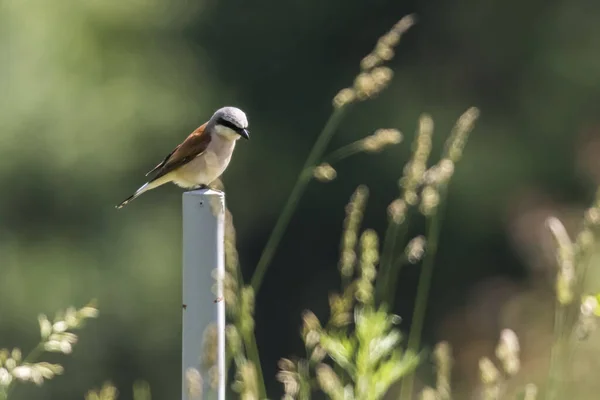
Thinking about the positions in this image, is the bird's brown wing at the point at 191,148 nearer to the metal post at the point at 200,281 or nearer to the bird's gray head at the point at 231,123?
the bird's gray head at the point at 231,123

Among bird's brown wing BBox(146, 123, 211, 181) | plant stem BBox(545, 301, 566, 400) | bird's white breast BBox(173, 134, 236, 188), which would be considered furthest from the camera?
bird's brown wing BBox(146, 123, 211, 181)

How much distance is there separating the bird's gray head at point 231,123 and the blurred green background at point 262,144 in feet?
24.3

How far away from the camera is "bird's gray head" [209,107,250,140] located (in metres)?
3.36

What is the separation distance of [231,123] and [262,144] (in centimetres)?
958

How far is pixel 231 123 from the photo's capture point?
3371mm

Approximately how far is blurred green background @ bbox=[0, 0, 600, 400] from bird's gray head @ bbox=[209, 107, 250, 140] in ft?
24.3

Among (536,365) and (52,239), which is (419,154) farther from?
Result: (52,239)

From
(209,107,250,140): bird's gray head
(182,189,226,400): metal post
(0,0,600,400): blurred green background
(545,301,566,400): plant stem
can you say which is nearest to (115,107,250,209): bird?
(209,107,250,140): bird's gray head

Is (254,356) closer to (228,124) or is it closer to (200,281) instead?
(200,281)

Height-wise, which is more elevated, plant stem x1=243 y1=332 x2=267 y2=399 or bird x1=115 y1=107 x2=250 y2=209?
bird x1=115 y1=107 x2=250 y2=209

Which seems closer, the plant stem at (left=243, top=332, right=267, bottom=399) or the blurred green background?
the plant stem at (left=243, top=332, right=267, bottom=399)

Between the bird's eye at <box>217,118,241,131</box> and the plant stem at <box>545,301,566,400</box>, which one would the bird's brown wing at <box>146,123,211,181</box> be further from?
the plant stem at <box>545,301,566,400</box>

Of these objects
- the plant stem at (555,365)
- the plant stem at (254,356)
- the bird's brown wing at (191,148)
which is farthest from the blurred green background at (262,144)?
the plant stem at (555,365)

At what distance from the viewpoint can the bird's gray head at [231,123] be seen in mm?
3361
